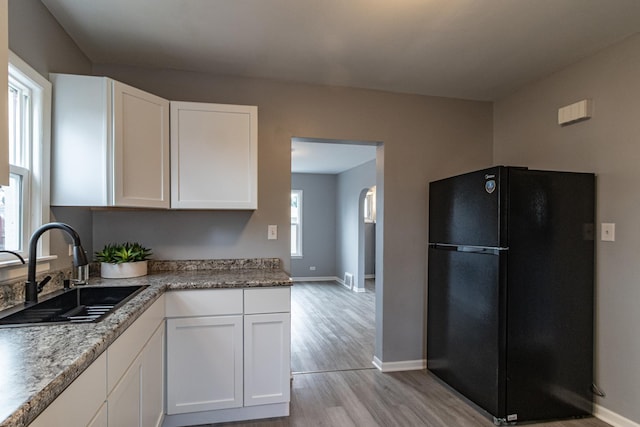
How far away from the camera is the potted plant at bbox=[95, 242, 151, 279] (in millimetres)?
2252

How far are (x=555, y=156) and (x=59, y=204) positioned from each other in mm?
3344

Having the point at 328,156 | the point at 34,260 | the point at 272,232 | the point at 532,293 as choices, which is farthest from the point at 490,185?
the point at 328,156

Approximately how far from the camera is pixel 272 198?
9.06ft

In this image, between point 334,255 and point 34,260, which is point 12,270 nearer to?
point 34,260

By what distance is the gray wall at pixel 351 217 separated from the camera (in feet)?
21.2

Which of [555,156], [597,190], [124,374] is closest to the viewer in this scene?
[124,374]

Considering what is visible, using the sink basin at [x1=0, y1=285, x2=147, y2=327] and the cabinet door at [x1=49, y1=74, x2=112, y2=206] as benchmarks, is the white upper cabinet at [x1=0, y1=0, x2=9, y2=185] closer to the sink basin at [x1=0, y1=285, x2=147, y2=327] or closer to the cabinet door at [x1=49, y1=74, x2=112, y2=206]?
the sink basin at [x1=0, y1=285, x2=147, y2=327]

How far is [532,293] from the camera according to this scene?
86.8 inches

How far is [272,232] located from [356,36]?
151cm

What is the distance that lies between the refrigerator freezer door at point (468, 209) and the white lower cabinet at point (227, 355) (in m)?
1.34

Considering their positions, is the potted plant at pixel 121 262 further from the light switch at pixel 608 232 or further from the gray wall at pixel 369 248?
the gray wall at pixel 369 248

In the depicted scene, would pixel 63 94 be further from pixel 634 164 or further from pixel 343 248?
pixel 343 248

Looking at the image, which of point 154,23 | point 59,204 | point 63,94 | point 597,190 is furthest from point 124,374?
point 597,190

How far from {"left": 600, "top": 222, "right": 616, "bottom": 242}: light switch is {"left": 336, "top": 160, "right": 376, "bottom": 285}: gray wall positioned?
3945mm
